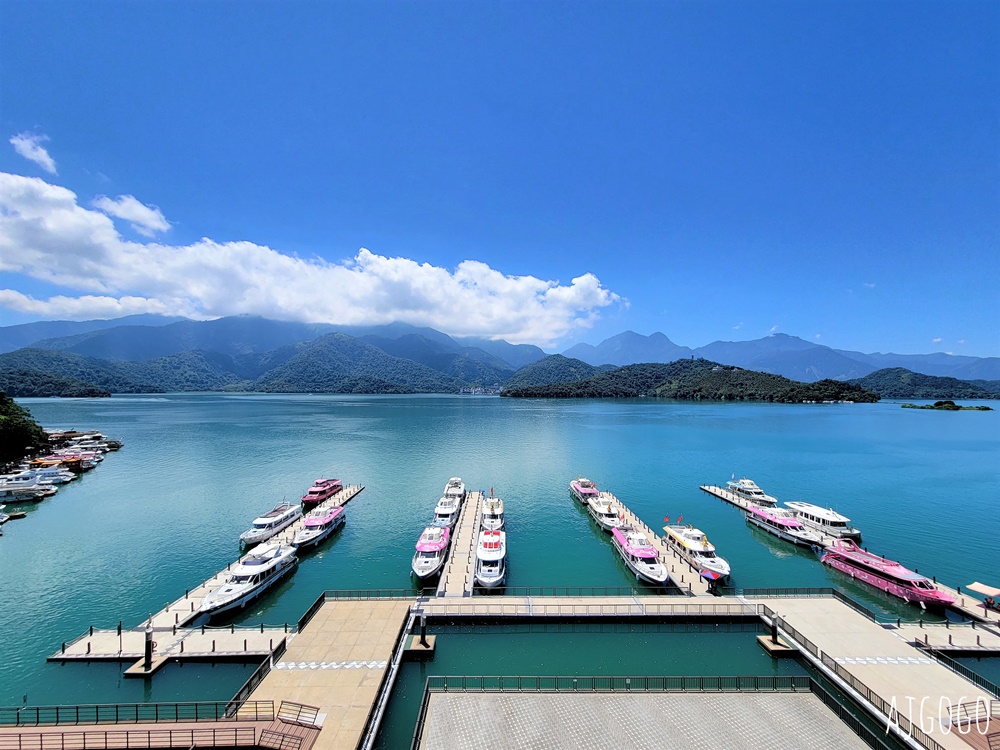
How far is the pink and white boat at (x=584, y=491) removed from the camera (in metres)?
58.1

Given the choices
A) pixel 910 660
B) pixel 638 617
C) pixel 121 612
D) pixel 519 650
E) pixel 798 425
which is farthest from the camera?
pixel 798 425

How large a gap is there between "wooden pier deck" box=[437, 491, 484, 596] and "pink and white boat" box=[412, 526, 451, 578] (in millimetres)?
774

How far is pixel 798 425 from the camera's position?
149 metres

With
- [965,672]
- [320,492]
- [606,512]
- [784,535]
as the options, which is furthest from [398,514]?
[965,672]

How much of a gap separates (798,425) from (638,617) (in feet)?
489

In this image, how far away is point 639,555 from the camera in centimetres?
3606

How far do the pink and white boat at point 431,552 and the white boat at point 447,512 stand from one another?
10.1ft

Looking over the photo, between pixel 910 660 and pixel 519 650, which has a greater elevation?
pixel 910 660

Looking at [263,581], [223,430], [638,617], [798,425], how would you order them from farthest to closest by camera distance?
[798,425] → [223,430] → [263,581] → [638,617]

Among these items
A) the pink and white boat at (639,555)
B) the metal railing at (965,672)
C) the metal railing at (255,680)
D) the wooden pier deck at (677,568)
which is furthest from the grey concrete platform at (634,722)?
the pink and white boat at (639,555)

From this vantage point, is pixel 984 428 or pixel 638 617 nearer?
pixel 638 617

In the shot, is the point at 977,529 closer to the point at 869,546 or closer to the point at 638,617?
the point at 869,546

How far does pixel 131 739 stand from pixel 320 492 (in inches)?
1725

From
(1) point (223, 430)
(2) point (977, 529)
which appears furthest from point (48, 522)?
(2) point (977, 529)
